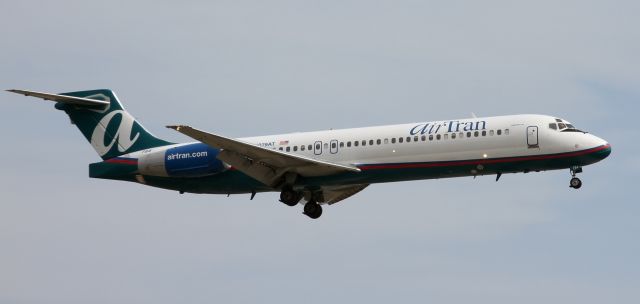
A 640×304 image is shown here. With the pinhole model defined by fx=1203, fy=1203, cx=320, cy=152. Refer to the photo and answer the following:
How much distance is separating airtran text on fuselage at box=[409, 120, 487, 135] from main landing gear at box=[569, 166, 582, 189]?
3.34 meters

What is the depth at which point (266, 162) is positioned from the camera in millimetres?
42781

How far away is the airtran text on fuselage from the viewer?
4109 centimetres

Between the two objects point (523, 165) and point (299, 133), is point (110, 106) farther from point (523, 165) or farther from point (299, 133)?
point (523, 165)

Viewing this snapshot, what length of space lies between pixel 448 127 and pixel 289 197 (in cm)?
639

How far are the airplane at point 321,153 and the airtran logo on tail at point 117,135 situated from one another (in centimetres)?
4

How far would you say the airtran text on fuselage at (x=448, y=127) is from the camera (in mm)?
41094

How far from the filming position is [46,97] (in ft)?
147

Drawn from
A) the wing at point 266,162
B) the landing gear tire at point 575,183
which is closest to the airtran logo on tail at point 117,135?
the wing at point 266,162

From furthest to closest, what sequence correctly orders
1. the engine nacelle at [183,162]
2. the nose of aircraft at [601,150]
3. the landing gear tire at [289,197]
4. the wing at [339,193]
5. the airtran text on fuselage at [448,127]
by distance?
1. the wing at [339,193]
2. the engine nacelle at [183,162]
3. the landing gear tire at [289,197]
4. the airtran text on fuselage at [448,127]
5. the nose of aircraft at [601,150]

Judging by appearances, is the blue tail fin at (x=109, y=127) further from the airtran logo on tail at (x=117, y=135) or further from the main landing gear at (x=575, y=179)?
the main landing gear at (x=575, y=179)

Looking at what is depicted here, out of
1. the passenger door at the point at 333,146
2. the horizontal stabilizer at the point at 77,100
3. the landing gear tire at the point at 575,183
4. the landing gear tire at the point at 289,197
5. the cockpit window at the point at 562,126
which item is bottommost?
the landing gear tire at the point at 289,197

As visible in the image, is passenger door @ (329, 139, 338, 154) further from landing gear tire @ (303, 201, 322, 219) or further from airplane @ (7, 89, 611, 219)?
landing gear tire @ (303, 201, 322, 219)

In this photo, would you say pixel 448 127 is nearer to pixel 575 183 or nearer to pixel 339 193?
pixel 575 183

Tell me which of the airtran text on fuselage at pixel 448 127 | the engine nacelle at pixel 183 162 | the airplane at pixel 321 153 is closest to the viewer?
the airplane at pixel 321 153
